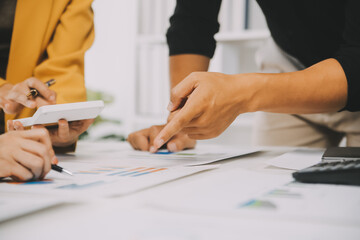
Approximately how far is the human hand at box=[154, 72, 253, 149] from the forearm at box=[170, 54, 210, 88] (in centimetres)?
49

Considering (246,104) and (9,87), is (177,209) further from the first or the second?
(9,87)

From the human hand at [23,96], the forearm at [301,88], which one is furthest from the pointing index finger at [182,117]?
the human hand at [23,96]

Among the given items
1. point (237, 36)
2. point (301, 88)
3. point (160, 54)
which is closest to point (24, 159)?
point (301, 88)

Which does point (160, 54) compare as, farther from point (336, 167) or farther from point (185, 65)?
point (336, 167)

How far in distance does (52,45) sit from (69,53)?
2.2 inches

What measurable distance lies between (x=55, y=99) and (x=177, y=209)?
61 cm

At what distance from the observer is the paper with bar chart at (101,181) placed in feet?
1.49

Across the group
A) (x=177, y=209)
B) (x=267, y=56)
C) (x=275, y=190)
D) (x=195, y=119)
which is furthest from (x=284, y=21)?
(x=177, y=209)

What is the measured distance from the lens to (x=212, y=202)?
41 centimetres

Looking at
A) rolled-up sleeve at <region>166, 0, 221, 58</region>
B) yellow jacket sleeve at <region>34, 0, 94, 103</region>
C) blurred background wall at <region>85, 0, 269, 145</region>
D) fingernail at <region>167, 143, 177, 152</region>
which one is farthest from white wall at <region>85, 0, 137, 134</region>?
fingernail at <region>167, 143, 177, 152</region>

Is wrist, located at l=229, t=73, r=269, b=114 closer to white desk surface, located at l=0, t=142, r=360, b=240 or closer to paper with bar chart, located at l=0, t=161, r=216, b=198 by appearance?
paper with bar chart, located at l=0, t=161, r=216, b=198

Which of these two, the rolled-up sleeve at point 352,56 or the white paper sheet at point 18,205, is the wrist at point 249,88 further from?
the white paper sheet at point 18,205

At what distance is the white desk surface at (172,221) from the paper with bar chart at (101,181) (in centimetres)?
2

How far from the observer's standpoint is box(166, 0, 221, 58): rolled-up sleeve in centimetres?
125
